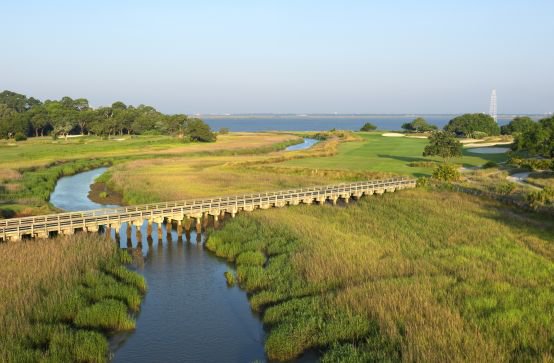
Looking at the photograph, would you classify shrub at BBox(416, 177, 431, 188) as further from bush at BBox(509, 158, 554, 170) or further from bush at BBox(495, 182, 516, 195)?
bush at BBox(509, 158, 554, 170)

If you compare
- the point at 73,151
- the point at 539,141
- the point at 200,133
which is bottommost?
the point at 539,141

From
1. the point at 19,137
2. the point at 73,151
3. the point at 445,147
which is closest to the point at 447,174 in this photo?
the point at 445,147

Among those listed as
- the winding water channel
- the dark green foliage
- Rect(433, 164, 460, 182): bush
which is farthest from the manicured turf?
the dark green foliage

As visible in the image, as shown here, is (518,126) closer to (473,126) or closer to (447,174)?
(473,126)

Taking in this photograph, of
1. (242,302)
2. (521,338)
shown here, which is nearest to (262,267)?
(242,302)

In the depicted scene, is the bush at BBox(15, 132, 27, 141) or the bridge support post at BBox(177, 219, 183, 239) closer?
the bridge support post at BBox(177, 219, 183, 239)

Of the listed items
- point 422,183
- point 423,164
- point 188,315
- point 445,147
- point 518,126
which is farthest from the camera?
point 518,126
